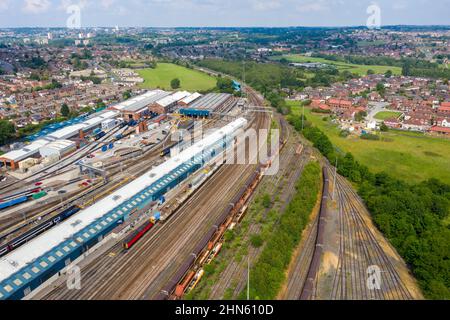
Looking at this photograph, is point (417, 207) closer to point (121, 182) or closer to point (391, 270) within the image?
point (391, 270)

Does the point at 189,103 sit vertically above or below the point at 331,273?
above

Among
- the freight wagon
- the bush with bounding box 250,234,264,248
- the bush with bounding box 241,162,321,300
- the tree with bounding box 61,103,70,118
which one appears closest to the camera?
the bush with bounding box 241,162,321,300

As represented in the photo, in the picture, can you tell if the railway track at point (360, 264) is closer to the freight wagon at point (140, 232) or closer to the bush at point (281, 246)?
the bush at point (281, 246)

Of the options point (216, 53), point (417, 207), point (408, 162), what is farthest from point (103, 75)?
point (417, 207)

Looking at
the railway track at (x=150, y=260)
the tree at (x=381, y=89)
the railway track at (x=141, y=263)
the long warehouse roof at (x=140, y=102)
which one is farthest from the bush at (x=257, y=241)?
the tree at (x=381, y=89)

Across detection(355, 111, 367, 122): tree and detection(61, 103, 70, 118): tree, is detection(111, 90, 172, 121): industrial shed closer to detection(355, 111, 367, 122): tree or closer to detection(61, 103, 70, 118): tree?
detection(61, 103, 70, 118): tree

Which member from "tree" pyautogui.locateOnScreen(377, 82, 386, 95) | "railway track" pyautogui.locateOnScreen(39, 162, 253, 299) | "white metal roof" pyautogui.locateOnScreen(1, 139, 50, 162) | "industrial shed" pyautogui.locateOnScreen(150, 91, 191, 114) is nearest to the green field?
"tree" pyautogui.locateOnScreen(377, 82, 386, 95)

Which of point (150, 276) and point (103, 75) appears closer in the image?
point (150, 276)
